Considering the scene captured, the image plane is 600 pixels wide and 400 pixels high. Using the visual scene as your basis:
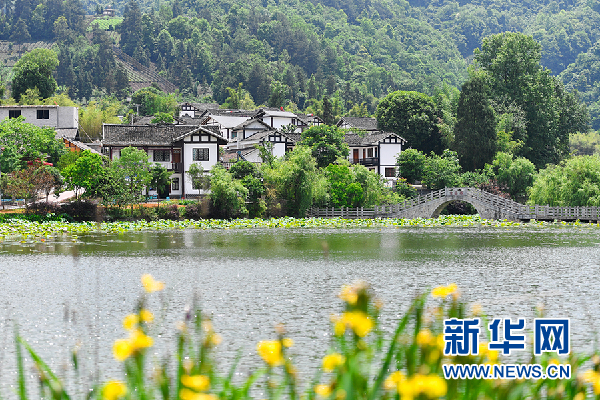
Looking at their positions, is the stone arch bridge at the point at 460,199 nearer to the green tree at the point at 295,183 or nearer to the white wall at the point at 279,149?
the green tree at the point at 295,183

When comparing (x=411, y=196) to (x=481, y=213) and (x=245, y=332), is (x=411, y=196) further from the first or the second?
(x=245, y=332)

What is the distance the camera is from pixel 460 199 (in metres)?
57.5

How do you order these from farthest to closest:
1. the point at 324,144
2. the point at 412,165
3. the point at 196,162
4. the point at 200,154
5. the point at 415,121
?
the point at 415,121 < the point at 412,165 < the point at 324,144 < the point at 200,154 < the point at 196,162

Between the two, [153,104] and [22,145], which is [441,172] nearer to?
[22,145]

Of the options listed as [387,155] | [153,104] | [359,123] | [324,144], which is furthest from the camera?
[153,104]

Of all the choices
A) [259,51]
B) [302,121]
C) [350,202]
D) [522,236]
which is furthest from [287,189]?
[259,51]

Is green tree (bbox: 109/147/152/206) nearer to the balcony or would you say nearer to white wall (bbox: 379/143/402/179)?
the balcony

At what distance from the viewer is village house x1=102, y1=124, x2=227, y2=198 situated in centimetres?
5975

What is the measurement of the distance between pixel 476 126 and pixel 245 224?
27.8 meters

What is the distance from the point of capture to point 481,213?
56.8 meters

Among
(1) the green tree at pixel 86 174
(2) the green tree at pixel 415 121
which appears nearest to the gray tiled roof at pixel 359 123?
(2) the green tree at pixel 415 121

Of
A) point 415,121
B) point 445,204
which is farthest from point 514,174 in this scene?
point 415,121

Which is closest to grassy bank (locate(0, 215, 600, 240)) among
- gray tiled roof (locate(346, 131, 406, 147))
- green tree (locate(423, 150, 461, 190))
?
green tree (locate(423, 150, 461, 190))

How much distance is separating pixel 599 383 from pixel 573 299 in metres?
15.2
